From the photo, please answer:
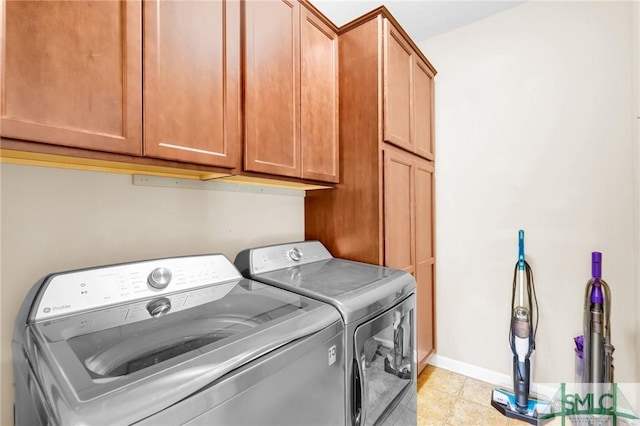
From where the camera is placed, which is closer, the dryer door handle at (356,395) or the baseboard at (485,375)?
the dryer door handle at (356,395)

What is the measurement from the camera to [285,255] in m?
1.58

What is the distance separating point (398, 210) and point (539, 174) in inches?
42.6

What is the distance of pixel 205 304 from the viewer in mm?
991

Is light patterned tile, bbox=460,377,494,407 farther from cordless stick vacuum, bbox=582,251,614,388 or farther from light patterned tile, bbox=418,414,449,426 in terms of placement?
cordless stick vacuum, bbox=582,251,614,388

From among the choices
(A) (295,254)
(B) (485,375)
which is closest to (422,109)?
(A) (295,254)

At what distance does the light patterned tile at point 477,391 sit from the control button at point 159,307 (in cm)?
206

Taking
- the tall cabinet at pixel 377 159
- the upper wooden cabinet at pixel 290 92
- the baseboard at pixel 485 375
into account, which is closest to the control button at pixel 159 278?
the upper wooden cabinet at pixel 290 92

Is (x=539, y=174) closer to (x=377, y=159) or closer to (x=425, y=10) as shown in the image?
(x=377, y=159)

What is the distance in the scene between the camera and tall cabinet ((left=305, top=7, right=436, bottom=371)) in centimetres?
167

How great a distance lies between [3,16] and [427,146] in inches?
89.8

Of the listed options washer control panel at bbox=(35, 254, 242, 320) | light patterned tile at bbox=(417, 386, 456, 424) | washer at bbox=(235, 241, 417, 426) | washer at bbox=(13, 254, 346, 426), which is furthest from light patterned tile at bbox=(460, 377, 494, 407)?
washer control panel at bbox=(35, 254, 242, 320)

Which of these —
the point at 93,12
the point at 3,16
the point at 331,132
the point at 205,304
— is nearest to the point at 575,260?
the point at 331,132

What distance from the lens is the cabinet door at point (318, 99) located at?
1.55 m

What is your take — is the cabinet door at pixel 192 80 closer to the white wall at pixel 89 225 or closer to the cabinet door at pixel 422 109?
the white wall at pixel 89 225
